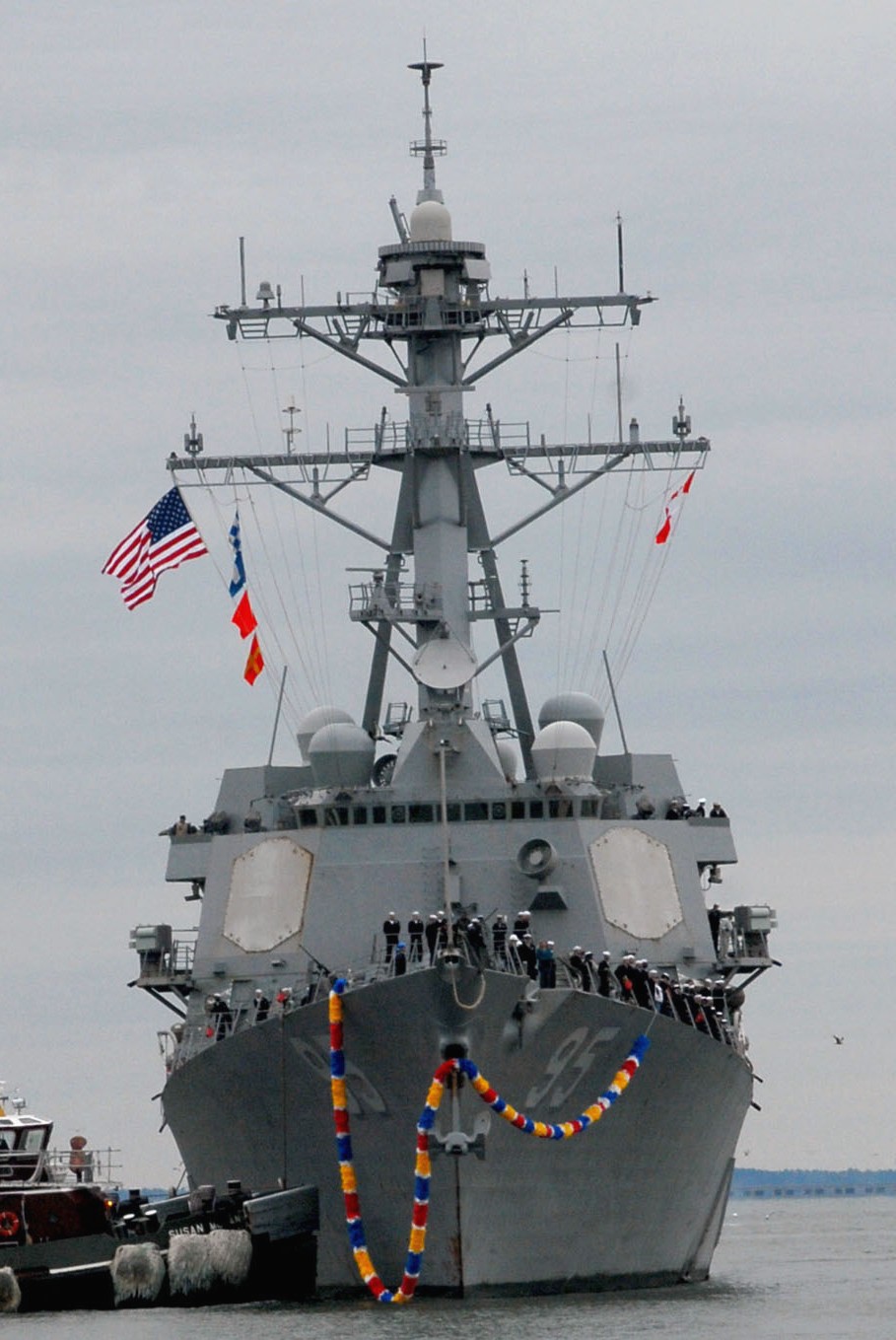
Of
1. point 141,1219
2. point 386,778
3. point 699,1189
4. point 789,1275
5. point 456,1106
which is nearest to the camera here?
point 456,1106

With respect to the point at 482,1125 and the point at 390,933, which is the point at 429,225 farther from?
the point at 482,1125

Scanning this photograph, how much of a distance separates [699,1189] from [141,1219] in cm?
610

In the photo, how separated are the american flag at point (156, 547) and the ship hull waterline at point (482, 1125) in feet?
20.6

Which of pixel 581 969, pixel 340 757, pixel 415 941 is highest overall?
pixel 340 757

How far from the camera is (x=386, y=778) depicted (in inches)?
1375

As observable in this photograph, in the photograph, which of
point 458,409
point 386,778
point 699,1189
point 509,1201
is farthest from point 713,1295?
point 458,409

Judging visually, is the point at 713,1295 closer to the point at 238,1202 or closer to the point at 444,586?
the point at 238,1202

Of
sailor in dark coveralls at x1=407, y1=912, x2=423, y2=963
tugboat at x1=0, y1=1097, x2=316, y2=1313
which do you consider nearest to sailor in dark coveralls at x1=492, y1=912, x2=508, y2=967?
sailor in dark coveralls at x1=407, y1=912, x2=423, y2=963

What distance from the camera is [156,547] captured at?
115 ft

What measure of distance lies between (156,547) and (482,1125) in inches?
367

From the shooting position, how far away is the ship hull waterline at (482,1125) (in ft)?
94.0

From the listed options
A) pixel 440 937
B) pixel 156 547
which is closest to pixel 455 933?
pixel 440 937

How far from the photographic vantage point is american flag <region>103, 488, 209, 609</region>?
35.1 meters

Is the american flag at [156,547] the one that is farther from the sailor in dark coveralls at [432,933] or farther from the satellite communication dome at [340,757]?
the sailor in dark coveralls at [432,933]
